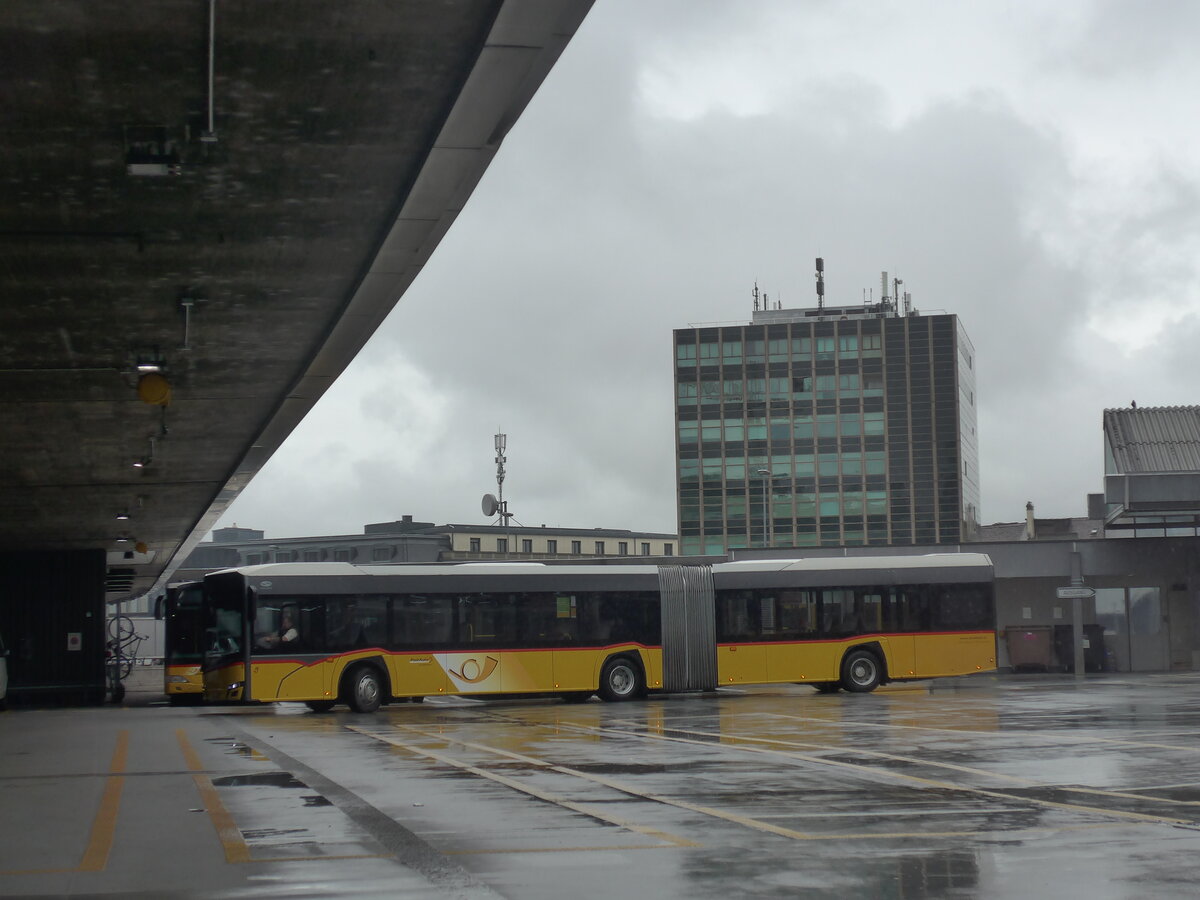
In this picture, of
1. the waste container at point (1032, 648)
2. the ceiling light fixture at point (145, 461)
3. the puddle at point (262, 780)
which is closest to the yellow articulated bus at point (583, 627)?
the ceiling light fixture at point (145, 461)

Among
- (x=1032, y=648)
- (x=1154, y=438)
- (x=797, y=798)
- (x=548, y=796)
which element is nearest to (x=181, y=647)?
(x=1032, y=648)

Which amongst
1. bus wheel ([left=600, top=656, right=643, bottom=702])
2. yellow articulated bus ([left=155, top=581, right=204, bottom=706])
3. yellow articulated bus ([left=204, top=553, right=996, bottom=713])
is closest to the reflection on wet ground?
yellow articulated bus ([left=204, top=553, right=996, bottom=713])

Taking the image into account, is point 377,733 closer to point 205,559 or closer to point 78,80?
point 78,80

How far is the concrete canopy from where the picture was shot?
8461 mm

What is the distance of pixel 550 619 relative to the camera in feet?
103

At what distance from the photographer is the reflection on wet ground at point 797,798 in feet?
28.0

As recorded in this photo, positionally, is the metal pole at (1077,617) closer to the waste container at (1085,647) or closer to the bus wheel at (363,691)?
the waste container at (1085,647)

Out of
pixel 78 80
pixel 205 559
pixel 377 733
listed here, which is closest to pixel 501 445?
pixel 377 733

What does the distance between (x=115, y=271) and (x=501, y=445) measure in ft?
201

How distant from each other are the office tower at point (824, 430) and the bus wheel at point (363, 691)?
97075 millimetres

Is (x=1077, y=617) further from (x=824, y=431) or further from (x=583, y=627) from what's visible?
(x=824, y=431)

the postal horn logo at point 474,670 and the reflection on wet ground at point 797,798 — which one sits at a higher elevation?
the postal horn logo at point 474,670

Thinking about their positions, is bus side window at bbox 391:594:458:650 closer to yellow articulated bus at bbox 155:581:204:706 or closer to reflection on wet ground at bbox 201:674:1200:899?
reflection on wet ground at bbox 201:674:1200:899

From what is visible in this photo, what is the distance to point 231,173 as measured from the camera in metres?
10.9
